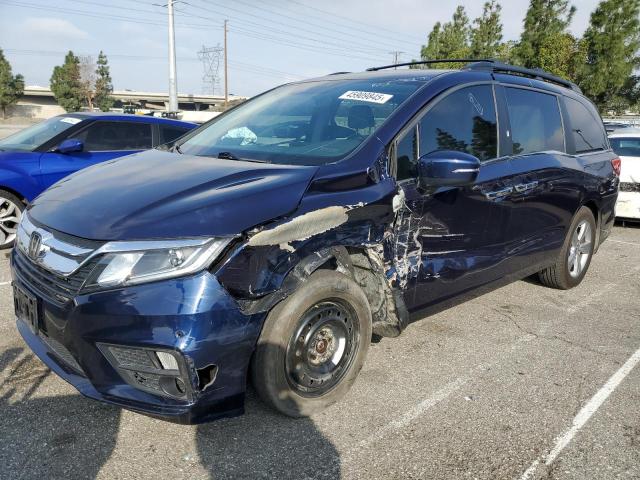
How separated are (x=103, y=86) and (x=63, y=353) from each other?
73.2 meters

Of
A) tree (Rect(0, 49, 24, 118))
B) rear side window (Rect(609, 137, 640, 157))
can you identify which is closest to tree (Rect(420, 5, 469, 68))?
rear side window (Rect(609, 137, 640, 157))

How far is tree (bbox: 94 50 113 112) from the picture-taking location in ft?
221

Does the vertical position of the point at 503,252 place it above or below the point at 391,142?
below

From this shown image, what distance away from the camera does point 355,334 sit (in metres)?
2.93

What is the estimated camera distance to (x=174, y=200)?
2438 mm

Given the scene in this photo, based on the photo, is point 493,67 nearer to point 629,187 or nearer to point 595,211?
point 595,211

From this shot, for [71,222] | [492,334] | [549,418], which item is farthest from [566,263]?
[71,222]

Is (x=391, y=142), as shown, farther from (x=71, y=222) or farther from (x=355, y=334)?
(x=71, y=222)

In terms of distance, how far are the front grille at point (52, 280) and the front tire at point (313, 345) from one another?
2.67 feet

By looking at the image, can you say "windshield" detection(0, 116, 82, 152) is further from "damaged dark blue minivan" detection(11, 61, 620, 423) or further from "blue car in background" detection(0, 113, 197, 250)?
"damaged dark blue minivan" detection(11, 61, 620, 423)

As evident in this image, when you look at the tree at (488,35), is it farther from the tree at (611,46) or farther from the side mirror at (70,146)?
the side mirror at (70,146)

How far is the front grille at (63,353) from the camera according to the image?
2.38m

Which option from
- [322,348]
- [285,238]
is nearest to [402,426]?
[322,348]

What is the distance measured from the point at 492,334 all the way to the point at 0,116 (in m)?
70.0
